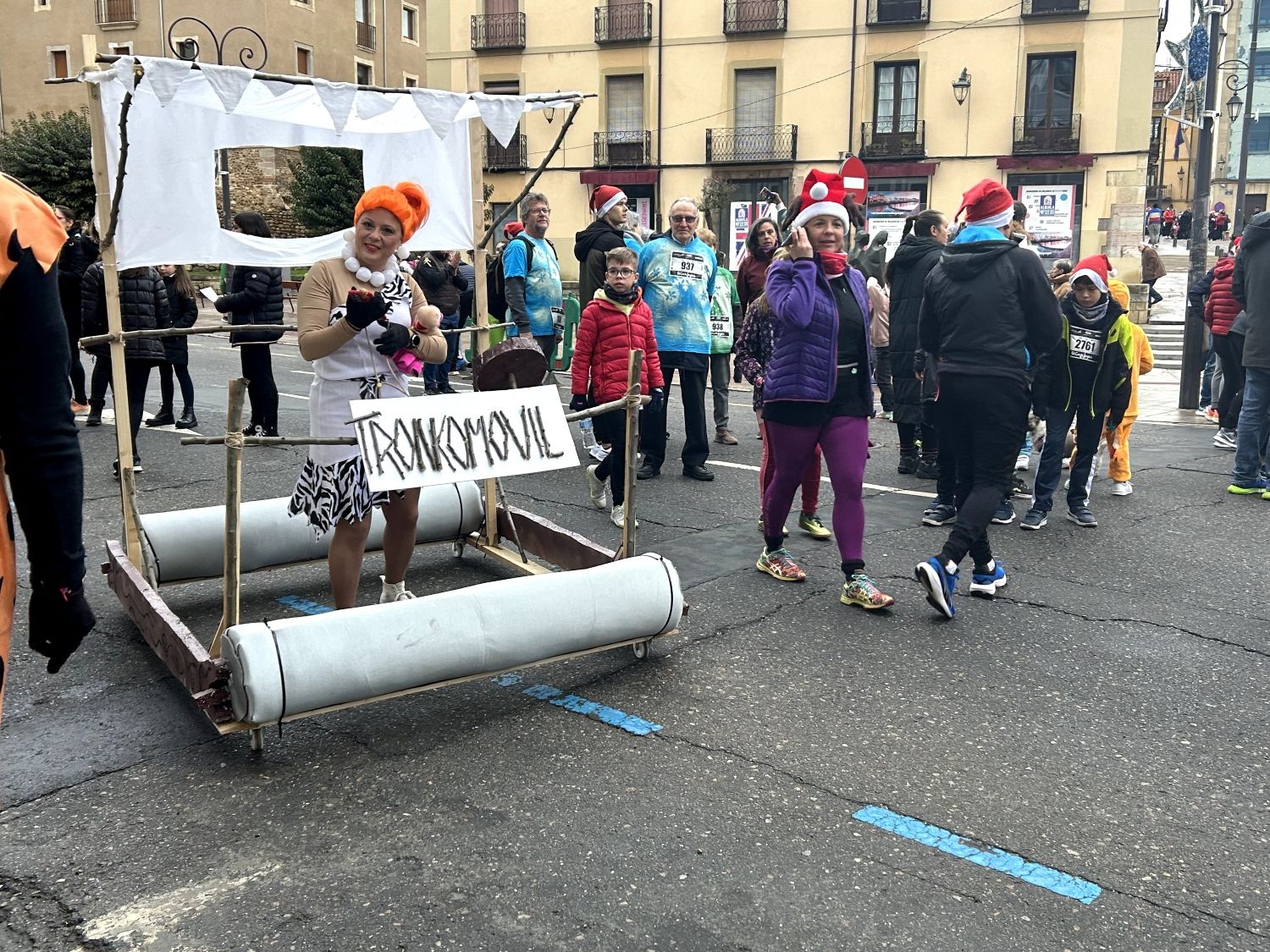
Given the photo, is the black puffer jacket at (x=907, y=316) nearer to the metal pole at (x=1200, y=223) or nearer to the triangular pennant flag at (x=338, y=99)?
the triangular pennant flag at (x=338, y=99)

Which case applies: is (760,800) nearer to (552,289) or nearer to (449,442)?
(449,442)

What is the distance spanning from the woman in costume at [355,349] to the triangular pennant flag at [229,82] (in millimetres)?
822

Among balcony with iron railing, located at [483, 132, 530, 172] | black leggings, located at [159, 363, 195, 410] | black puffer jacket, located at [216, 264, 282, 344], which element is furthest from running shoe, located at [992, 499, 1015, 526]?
balcony with iron railing, located at [483, 132, 530, 172]

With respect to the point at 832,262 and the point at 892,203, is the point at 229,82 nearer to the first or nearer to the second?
the point at 832,262

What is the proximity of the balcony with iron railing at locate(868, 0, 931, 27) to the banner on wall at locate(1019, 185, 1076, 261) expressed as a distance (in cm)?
596

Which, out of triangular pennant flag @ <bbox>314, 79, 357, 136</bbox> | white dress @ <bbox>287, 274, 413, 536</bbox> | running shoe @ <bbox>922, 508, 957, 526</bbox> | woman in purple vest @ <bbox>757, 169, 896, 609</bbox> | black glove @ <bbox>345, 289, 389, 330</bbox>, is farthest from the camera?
running shoe @ <bbox>922, 508, 957, 526</bbox>

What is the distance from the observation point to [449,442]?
407 centimetres

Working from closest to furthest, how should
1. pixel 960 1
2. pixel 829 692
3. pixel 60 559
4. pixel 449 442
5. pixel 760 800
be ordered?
pixel 60 559 < pixel 760 800 < pixel 449 442 < pixel 829 692 < pixel 960 1

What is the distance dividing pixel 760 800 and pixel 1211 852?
1.26 m

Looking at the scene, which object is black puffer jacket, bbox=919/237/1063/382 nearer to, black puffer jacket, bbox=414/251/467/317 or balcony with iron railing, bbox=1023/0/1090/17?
black puffer jacket, bbox=414/251/467/317

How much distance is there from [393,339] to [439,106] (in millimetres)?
1622

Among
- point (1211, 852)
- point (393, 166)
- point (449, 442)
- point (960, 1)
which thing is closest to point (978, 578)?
point (1211, 852)

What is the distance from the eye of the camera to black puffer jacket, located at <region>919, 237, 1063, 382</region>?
17.6 feet

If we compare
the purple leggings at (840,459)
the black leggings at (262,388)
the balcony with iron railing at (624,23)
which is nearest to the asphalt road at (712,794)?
the purple leggings at (840,459)
